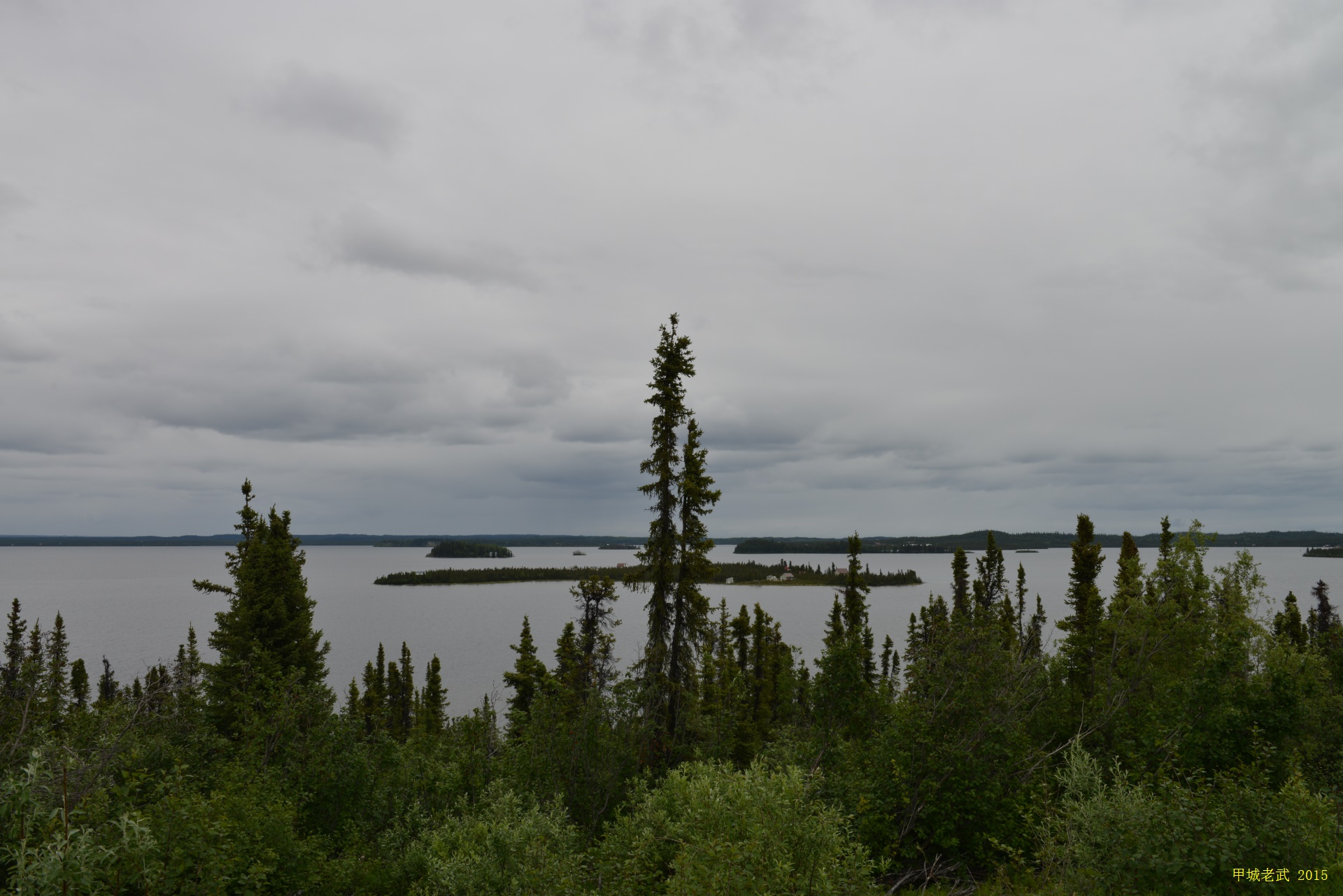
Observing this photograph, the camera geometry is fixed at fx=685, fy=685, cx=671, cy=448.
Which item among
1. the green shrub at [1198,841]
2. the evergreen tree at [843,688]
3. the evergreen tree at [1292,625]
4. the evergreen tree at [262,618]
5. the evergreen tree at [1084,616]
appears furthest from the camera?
the evergreen tree at [1292,625]

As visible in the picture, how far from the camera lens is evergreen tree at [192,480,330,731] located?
110 ft

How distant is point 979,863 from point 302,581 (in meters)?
37.6

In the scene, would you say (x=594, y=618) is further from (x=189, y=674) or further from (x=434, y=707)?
(x=434, y=707)

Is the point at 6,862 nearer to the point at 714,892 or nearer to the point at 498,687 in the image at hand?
the point at 714,892

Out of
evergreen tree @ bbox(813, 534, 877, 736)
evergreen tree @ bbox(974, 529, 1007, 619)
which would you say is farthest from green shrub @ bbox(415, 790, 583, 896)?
evergreen tree @ bbox(974, 529, 1007, 619)

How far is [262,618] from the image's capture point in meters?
35.5

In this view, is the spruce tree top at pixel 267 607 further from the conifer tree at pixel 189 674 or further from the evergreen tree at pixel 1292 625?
the evergreen tree at pixel 1292 625

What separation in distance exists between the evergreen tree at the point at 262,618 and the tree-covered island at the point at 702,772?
15 centimetres

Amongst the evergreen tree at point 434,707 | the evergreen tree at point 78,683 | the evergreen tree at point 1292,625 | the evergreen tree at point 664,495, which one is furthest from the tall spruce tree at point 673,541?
the evergreen tree at point 78,683

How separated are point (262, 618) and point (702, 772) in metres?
29.3

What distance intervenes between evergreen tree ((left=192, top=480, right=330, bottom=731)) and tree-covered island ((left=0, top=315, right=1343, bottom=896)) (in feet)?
0.51

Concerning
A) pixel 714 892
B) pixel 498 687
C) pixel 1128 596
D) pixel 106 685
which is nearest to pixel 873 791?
pixel 714 892

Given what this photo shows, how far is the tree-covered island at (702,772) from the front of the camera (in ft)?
35.0

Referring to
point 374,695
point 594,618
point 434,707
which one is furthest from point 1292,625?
point 374,695
